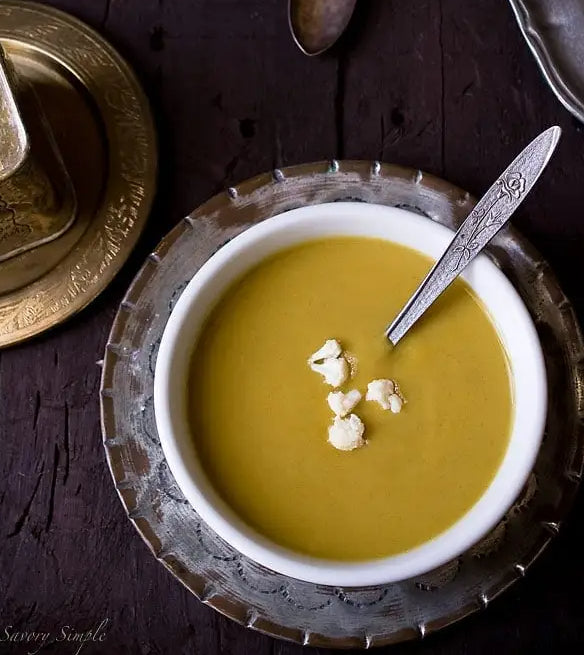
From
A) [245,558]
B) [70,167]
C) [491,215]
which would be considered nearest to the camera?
[491,215]

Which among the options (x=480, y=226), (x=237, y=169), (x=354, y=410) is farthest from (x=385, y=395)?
(x=237, y=169)

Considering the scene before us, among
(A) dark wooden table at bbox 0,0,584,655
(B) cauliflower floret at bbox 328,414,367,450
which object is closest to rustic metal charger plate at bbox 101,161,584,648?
(A) dark wooden table at bbox 0,0,584,655

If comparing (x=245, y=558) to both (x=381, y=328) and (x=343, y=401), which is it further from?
(x=381, y=328)

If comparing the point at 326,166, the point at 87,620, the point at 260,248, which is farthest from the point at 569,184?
the point at 87,620

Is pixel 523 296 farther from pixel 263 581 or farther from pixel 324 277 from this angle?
pixel 263 581

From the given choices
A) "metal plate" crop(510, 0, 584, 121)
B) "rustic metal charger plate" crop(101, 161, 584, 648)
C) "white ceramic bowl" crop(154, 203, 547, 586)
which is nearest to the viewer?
"white ceramic bowl" crop(154, 203, 547, 586)

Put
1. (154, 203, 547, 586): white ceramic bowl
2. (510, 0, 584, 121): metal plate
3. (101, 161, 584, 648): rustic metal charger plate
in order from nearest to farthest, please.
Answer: (154, 203, 547, 586): white ceramic bowl
(101, 161, 584, 648): rustic metal charger plate
(510, 0, 584, 121): metal plate

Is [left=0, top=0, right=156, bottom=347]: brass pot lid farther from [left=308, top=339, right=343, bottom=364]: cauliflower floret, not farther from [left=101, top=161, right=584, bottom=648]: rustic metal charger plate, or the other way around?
[left=308, top=339, right=343, bottom=364]: cauliflower floret
